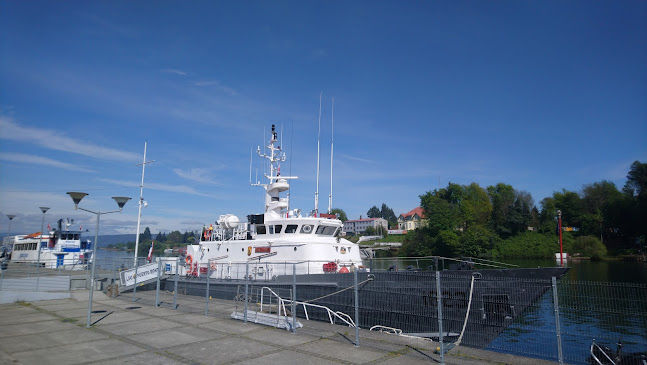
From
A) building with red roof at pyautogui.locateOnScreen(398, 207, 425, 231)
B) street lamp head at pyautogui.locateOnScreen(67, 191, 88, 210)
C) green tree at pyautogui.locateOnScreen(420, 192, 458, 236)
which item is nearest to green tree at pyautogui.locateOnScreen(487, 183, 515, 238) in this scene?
green tree at pyautogui.locateOnScreen(420, 192, 458, 236)

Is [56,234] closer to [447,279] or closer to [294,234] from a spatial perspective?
[294,234]

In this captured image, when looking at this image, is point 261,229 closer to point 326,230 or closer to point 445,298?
point 326,230

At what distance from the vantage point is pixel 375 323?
424 inches

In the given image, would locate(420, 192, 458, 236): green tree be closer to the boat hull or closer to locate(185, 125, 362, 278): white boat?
locate(185, 125, 362, 278): white boat

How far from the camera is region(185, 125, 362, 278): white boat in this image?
16156mm

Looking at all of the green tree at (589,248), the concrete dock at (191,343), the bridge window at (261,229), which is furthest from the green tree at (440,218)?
the concrete dock at (191,343)

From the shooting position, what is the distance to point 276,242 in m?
17.0

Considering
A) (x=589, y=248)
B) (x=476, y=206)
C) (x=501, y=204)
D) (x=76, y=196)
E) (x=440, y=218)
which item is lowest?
(x=589, y=248)

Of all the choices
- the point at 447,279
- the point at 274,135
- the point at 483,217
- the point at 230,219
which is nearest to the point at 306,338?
the point at 447,279

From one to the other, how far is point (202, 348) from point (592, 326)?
1725cm

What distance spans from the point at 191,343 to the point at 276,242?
838 centimetres

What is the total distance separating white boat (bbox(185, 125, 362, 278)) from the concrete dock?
3814mm

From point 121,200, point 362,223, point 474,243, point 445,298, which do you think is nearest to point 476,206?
point 474,243

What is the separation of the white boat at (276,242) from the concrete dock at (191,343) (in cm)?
381
